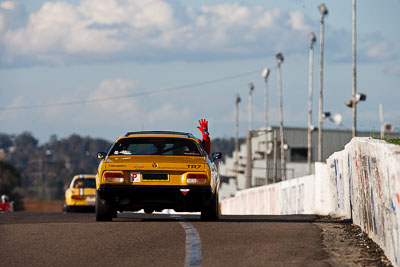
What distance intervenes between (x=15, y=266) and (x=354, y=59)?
39378mm

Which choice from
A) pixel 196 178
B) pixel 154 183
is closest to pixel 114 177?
pixel 154 183

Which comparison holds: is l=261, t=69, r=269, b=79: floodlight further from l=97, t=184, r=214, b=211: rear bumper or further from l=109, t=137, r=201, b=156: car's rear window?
l=97, t=184, r=214, b=211: rear bumper

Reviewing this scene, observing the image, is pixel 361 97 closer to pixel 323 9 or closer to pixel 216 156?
pixel 323 9

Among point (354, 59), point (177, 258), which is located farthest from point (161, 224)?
point (354, 59)

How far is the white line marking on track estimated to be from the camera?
9.74m

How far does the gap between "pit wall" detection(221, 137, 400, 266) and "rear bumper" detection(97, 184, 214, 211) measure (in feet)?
7.90

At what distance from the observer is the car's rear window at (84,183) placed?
99.8ft

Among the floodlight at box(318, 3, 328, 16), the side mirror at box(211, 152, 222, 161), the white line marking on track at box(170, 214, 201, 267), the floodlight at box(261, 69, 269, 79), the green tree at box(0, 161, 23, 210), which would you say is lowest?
the white line marking on track at box(170, 214, 201, 267)

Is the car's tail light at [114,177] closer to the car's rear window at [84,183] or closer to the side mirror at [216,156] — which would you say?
the side mirror at [216,156]

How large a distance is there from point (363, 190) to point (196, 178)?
10.7 feet

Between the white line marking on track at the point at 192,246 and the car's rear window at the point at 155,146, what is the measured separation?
168cm

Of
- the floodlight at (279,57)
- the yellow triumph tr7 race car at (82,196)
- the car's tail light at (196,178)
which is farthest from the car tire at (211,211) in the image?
the floodlight at (279,57)

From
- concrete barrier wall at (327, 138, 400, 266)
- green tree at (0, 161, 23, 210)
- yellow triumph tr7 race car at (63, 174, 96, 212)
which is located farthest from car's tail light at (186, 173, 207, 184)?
green tree at (0, 161, 23, 210)

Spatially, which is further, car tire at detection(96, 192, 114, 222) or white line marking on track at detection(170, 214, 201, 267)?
car tire at detection(96, 192, 114, 222)
